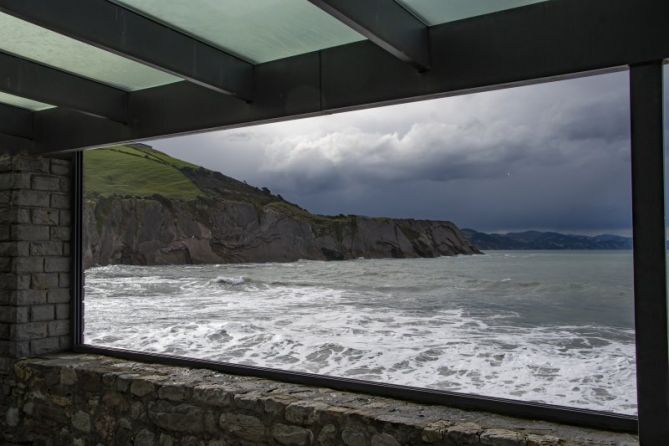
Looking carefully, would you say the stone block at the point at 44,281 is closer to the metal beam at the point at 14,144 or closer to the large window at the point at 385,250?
the metal beam at the point at 14,144

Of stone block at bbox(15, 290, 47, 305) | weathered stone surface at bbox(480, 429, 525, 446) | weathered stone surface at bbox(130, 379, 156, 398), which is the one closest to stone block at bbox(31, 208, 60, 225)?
stone block at bbox(15, 290, 47, 305)

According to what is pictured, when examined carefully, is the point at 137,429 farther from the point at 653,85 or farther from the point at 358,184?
the point at 358,184

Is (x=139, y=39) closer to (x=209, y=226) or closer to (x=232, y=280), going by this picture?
(x=209, y=226)

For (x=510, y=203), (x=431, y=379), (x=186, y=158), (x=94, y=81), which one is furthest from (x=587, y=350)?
(x=186, y=158)

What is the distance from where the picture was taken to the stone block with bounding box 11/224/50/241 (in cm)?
398

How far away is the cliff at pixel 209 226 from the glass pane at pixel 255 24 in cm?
1667

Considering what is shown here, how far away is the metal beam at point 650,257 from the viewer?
6.35 feet

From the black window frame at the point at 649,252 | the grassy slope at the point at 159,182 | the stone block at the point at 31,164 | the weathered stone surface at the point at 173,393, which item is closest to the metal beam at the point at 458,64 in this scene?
the black window frame at the point at 649,252

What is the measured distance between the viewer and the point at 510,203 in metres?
10.5

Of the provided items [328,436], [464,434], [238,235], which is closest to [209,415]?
[328,436]

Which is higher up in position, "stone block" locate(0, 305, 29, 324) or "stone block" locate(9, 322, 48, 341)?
"stone block" locate(0, 305, 29, 324)

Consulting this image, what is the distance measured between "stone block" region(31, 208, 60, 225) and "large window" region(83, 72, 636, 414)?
8158 mm

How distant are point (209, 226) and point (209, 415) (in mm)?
21719

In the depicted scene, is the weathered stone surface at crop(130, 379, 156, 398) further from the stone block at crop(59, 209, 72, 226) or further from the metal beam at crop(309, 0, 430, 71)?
the metal beam at crop(309, 0, 430, 71)
